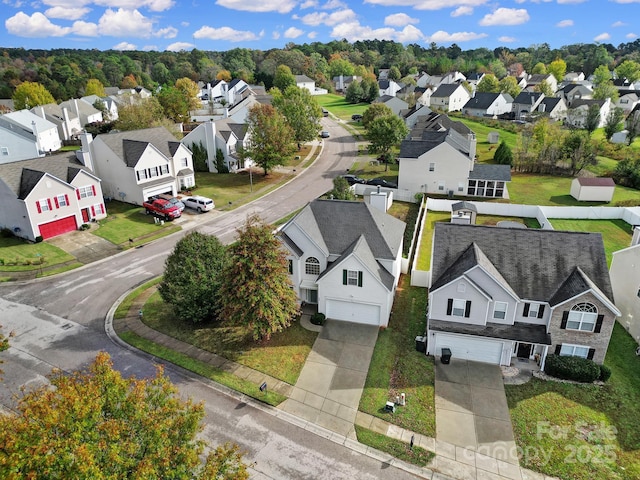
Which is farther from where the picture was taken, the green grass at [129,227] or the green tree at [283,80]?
the green tree at [283,80]

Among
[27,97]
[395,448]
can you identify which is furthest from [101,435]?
[27,97]

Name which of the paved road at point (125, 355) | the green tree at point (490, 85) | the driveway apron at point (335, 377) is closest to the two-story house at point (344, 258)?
the driveway apron at point (335, 377)

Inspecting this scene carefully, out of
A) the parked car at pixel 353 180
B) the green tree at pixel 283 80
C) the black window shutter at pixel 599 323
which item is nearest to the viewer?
the black window shutter at pixel 599 323

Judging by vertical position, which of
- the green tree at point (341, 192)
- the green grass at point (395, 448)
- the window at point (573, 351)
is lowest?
the green grass at point (395, 448)

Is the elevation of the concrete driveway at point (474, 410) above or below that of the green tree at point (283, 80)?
below

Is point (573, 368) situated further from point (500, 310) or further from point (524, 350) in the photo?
point (500, 310)

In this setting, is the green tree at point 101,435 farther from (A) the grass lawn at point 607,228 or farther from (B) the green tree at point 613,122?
(B) the green tree at point 613,122

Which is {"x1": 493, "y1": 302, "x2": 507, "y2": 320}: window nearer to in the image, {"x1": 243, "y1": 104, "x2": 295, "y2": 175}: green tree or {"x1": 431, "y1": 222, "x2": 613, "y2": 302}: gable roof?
{"x1": 431, "y1": 222, "x2": 613, "y2": 302}: gable roof

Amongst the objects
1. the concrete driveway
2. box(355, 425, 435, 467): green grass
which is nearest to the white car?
the concrete driveway
